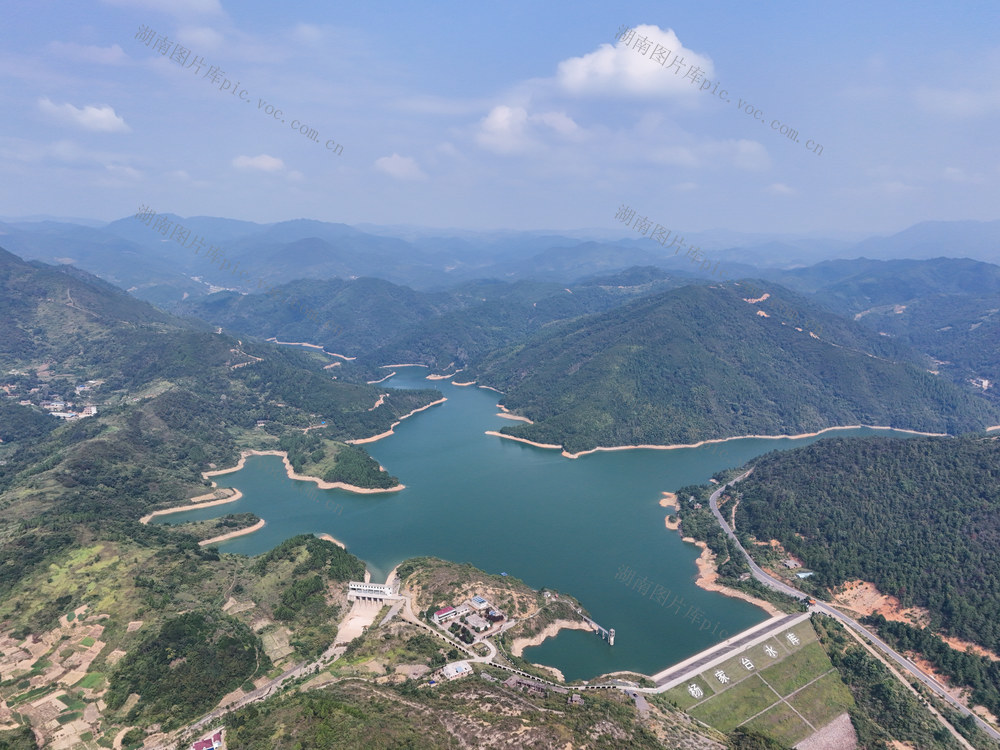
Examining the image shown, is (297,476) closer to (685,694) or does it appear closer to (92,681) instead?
(92,681)

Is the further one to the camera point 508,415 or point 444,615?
point 508,415

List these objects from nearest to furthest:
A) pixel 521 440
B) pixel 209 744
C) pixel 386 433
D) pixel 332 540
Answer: pixel 209 744, pixel 332 540, pixel 521 440, pixel 386 433

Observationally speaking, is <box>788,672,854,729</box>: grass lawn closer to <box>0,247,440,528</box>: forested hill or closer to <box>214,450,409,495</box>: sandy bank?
<box>214,450,409,495</box>: sandy bank

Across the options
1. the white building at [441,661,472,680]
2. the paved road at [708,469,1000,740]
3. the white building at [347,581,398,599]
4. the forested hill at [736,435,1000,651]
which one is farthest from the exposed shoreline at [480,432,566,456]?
the white building at [441,661,472,680]

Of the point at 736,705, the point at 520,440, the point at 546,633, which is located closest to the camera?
the point at 736,705

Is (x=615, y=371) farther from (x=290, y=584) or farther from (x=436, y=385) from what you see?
(x=290, y=584)

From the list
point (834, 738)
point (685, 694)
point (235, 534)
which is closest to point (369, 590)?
point (235, 534)
